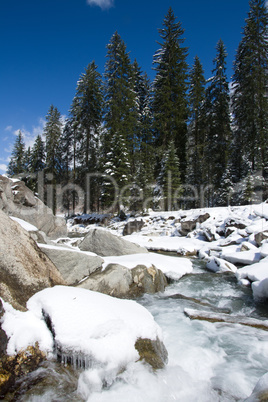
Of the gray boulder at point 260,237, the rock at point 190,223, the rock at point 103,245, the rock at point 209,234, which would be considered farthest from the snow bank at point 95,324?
the rock at point 190,223

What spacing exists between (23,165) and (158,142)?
26.1 meters

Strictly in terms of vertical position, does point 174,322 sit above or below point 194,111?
below

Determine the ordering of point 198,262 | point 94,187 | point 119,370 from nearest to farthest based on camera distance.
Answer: point 119,370
point 198,262
point 94,187

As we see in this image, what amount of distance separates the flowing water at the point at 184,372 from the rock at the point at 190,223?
29.0 feet

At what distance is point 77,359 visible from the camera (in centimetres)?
247

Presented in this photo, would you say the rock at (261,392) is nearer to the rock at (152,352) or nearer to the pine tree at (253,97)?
the rock at (152,352)

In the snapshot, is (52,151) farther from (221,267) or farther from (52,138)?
(221,267)

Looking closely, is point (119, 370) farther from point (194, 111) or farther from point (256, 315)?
point (194, 111)

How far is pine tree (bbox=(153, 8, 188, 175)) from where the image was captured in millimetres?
21812

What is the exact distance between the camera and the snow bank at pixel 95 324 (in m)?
2.49

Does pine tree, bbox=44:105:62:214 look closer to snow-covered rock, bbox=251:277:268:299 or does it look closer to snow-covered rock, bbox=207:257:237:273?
snow-covered rock, bbox=207:257:237:273

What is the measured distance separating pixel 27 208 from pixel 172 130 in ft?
51.5

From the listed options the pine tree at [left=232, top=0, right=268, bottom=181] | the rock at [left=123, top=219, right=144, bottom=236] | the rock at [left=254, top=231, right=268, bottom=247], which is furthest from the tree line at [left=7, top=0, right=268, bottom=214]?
the rock at [left=254, top=231, right=268, bottom=247]

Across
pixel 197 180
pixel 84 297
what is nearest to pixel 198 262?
pixel 84 297
